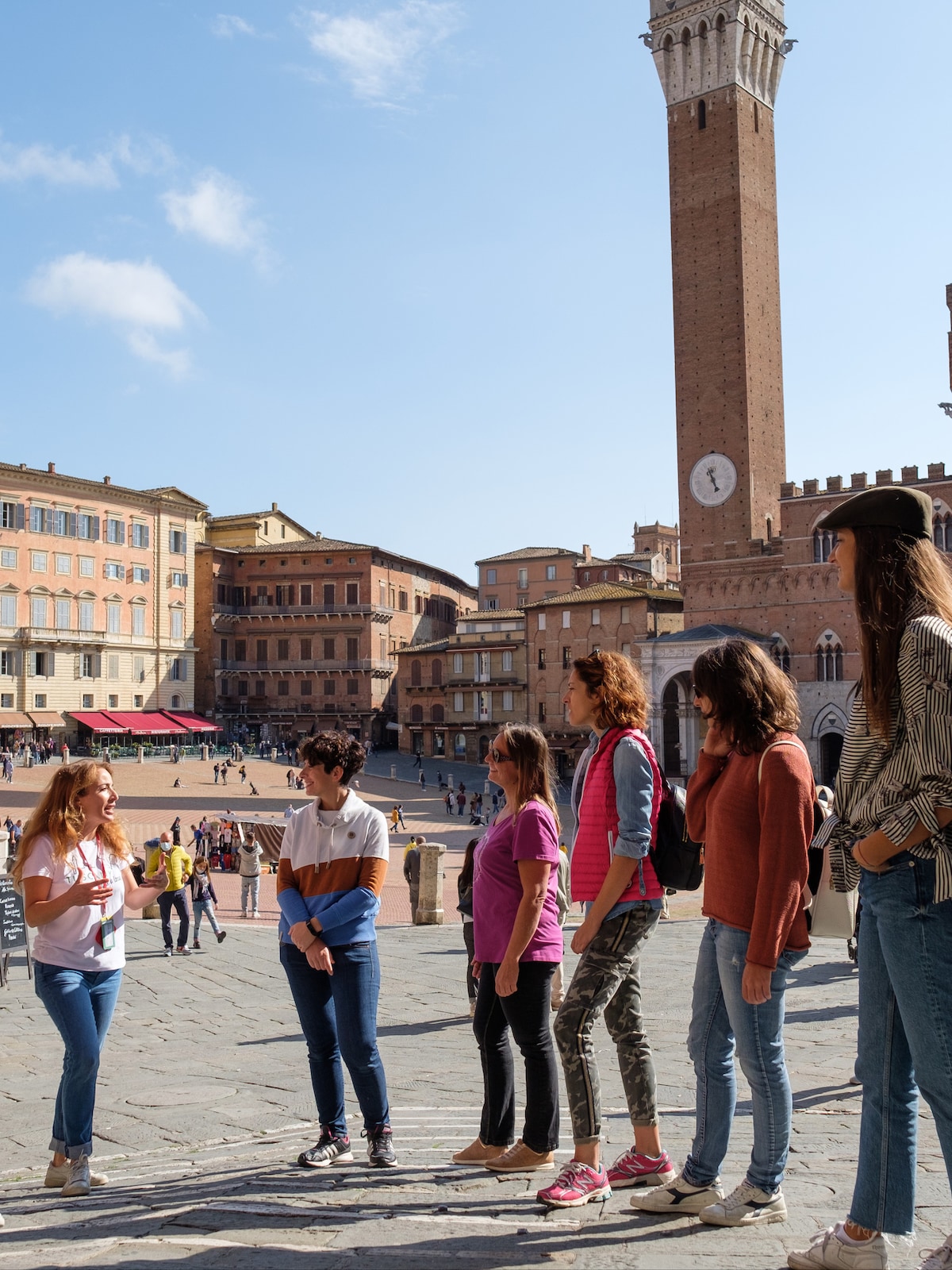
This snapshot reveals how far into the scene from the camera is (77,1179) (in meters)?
3.91

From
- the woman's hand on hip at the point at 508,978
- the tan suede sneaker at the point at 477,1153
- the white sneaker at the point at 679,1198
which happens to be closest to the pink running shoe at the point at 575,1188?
the white sneaker at the point at 679,1198

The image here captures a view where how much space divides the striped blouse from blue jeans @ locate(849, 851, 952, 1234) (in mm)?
87

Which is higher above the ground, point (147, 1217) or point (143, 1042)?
point (147, 1217)

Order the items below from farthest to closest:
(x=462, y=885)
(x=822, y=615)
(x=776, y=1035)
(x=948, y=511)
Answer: (x=822, y=615)
(x=948, y=511)
(x=462, y=885)
(x=776, y=1035)

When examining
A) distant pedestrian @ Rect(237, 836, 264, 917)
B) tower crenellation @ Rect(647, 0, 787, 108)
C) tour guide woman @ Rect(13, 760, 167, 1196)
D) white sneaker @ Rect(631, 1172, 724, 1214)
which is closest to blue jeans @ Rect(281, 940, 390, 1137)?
tour guide woman @ Rect(13, 760, 167, 1196)

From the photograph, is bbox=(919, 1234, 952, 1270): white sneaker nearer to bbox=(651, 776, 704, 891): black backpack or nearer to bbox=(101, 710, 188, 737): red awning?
bbox=(651, 776, 704, 891): black backpack

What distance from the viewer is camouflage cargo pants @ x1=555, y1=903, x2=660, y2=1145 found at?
3.53 m

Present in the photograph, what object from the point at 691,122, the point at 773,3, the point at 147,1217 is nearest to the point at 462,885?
the point at 147,1217

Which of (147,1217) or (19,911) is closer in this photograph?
(147,1217)

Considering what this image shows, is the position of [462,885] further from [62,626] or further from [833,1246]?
[62,626]

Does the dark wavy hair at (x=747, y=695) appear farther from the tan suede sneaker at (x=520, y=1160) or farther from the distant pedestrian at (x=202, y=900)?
the distant pedestrian at (x=202, y=900)

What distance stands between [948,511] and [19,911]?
108 feet

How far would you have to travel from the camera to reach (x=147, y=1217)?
341 centimetres

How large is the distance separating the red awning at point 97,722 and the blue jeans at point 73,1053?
150 feet
